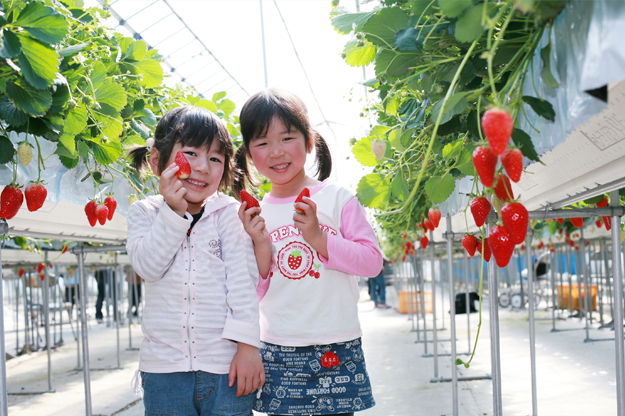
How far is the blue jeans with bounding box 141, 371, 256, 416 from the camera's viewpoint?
1.09 metres

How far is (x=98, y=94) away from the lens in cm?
118

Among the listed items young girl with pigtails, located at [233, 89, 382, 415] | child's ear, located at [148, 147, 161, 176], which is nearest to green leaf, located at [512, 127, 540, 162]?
young girl with pigtails, located at [233, 89, 382, 415]

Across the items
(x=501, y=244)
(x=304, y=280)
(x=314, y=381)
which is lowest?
(x=314, y=381)

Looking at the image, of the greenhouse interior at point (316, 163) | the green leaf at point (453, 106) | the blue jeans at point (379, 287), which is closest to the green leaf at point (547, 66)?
the greenhouse interior at point (316, 163)

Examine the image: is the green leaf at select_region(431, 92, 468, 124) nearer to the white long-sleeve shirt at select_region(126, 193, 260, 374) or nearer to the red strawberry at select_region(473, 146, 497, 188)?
the red strawberry at select_region(473, 146, 497, 188)

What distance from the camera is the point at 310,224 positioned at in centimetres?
116

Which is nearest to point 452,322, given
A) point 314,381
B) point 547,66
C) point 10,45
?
point 314,381

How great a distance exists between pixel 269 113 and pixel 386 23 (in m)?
0.56

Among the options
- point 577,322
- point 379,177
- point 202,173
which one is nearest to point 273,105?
point 202,173

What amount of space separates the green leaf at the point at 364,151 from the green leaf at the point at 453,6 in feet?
1.86

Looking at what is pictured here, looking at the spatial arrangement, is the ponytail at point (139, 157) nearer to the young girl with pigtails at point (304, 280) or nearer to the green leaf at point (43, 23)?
the young girl with pigtails at point (304, 280)

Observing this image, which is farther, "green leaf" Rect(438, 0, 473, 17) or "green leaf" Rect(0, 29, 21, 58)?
"green leaf" Rect(0, 29, 21, 58)

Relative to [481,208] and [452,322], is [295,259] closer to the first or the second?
[481,208]

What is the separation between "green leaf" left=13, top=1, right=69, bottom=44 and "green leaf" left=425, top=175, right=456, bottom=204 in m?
0.70
